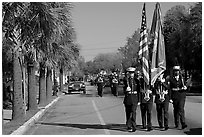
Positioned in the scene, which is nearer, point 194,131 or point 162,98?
point 194,131

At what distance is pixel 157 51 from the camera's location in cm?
1260

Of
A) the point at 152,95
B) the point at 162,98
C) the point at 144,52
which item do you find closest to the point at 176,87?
the point at 162,98

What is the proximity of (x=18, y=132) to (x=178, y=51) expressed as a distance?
111 ft

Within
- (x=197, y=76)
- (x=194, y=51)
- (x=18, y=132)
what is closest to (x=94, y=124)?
(x=18, y=132)

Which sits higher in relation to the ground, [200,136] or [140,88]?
[140,88]

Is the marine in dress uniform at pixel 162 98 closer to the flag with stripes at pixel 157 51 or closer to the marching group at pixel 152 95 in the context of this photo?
the marching group at pixel 152 95

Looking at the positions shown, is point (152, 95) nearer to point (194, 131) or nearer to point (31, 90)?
point (194, 131)

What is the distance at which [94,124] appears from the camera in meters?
14.4

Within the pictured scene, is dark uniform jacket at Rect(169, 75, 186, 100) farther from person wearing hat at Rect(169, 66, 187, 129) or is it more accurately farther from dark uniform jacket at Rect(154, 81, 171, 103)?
dark uniform jacket at Rect(154, 81, 171, 103)

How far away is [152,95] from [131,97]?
63 cm

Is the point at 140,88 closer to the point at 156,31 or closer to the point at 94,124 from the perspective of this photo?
the point at 156,31

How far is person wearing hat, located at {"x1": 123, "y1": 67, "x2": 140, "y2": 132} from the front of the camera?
12.0m

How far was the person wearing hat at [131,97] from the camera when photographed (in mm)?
12047

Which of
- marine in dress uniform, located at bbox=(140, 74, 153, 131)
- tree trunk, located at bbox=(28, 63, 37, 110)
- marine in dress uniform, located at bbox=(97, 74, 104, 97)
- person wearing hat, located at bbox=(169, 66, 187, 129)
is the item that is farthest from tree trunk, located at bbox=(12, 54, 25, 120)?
marine in dress uniform, located at bbox=(97, 74, 104, 97)
